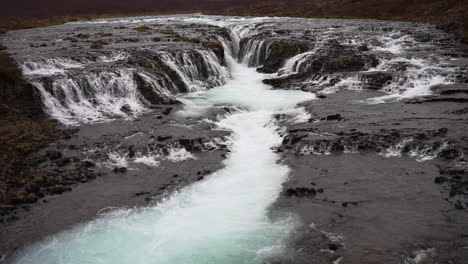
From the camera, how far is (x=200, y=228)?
54.5 feet

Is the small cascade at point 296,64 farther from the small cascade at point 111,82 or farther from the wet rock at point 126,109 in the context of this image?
the wet rock at point 126,109

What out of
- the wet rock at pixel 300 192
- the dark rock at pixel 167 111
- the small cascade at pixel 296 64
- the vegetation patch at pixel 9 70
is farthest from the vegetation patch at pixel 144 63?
the wet rock at pixel 300 192

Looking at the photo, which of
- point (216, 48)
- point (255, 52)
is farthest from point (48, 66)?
point (255, 52)

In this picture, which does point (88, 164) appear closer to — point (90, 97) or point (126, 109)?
point (126, 109)

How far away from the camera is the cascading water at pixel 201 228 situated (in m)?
14.9

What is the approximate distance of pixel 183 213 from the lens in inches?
702

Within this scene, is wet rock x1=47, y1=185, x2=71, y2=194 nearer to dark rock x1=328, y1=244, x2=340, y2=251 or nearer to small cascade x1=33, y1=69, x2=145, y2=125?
small cascade x1=33, y1=69, x2=145, y2=125

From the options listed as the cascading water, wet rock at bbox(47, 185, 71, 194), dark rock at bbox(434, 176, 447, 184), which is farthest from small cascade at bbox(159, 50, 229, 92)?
dark rock at bbox(434, 176, 447, 184)

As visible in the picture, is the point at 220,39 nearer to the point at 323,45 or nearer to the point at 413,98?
the point at 323,45

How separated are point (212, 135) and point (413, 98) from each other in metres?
15.7

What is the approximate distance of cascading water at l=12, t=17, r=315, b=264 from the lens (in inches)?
587

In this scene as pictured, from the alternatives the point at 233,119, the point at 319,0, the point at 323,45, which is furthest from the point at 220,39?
the point at 319,0

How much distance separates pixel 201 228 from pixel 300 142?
9465 mm

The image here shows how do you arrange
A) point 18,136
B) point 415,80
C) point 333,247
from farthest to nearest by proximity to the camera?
point 415,80 < point 18,136 < point 333,247
